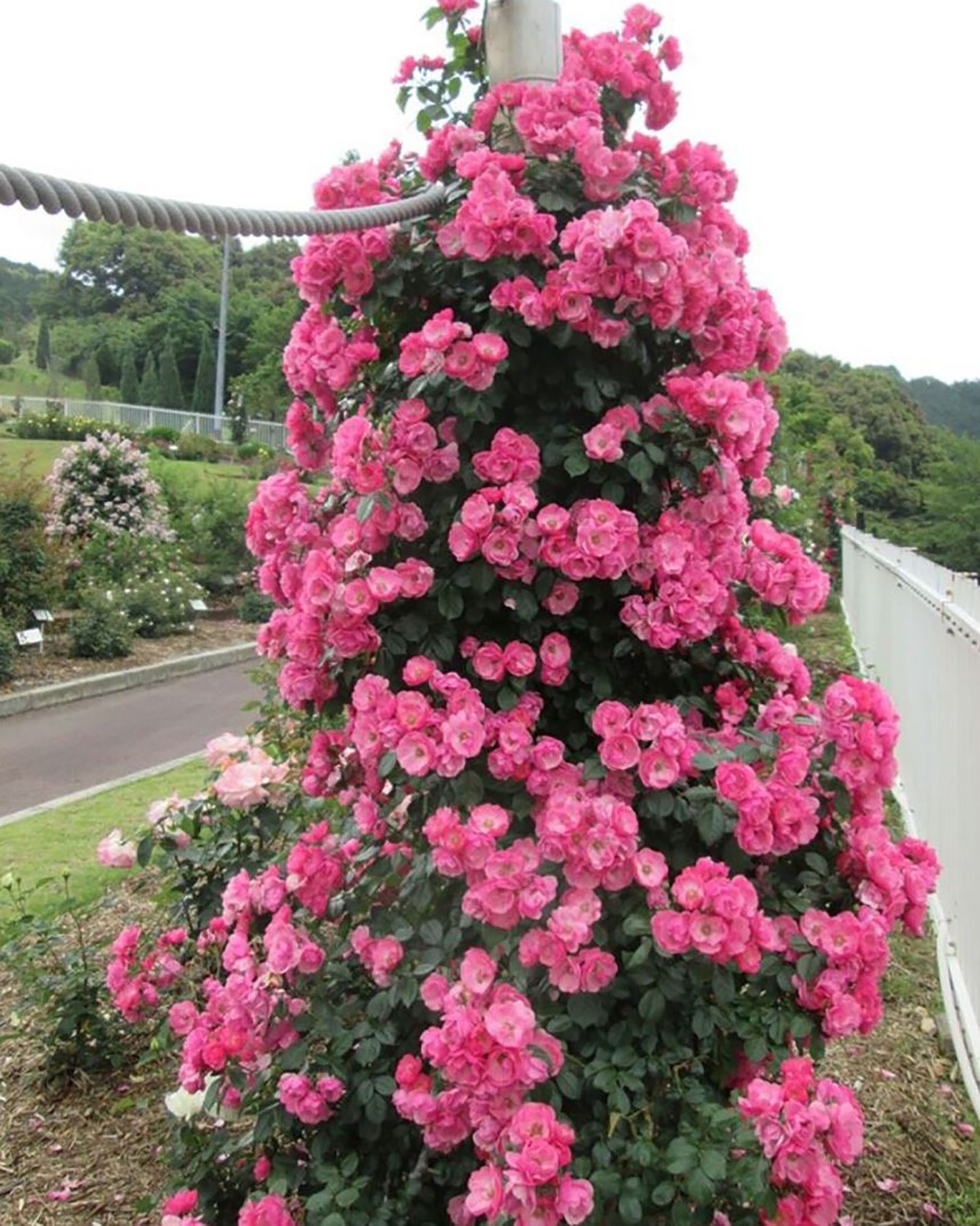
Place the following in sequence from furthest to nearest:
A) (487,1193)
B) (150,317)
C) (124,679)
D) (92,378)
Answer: (150,317) → (92,378) → (124,679) → (487,1193)

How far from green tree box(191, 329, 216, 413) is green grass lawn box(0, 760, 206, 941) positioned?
42.2m

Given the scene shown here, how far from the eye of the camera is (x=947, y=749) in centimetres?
384

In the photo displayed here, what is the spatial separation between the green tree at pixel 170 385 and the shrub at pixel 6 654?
39078 mm

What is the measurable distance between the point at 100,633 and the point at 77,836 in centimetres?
578

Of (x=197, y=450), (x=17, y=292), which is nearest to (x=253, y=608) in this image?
(x=197, y=450)

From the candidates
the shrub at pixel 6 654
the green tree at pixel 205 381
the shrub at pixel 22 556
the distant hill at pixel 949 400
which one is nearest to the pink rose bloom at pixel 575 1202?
the shrub at pixel 6 654

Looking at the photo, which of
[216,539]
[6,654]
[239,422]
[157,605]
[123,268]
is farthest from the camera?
[123,268]

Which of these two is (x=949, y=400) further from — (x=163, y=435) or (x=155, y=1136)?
(x=155, y=1136)

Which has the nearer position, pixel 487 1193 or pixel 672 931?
pixel 487 1193

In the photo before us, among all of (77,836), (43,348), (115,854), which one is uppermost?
(43,348)

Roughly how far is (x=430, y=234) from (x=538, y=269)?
0.25 m

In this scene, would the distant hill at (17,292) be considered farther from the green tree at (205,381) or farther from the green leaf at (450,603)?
the green leaf at (450,603)

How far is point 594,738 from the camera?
78.2 inches

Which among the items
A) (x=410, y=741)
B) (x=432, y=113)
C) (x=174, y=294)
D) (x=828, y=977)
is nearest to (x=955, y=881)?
(x=828, y=977)
